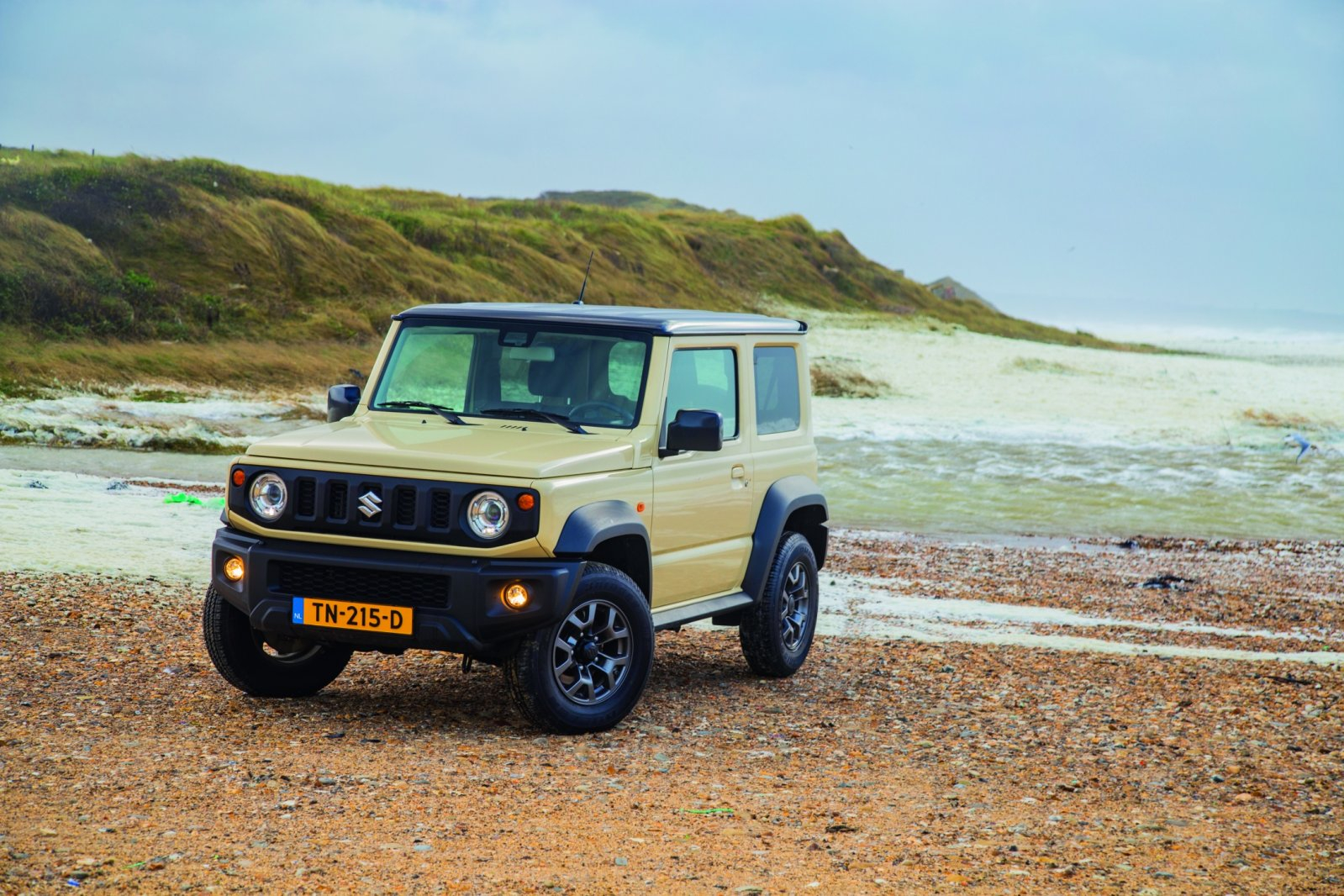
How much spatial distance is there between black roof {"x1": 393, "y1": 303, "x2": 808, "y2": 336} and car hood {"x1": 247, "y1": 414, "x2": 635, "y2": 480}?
59 centimetres

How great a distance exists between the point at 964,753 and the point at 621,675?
1710 mm

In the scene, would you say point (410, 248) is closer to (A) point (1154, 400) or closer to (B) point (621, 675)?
(A) point (1154, 400)

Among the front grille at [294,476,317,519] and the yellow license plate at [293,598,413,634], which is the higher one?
the front grille at [294,476,317,519]

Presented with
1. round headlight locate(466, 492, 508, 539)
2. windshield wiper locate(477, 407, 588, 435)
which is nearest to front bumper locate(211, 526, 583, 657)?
round headlight locate(466, 492, 508, 539)

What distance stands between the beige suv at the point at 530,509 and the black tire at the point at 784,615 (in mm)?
18

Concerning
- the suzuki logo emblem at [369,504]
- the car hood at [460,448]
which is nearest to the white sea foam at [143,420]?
the car hood at [460,448]

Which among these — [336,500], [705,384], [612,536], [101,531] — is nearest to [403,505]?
[336,500]

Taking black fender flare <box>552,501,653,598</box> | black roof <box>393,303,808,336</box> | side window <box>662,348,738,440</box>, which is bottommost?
black fender flare <box>552,501,653,598</box>

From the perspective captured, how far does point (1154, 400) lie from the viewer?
39219 millimetres

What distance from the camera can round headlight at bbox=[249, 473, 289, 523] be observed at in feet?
22.1

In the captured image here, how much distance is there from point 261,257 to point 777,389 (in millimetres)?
30790

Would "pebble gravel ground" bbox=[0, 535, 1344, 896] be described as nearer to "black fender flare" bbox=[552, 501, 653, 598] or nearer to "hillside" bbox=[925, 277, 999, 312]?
"black fender flare" bbox=[552, 501, 653, 598]

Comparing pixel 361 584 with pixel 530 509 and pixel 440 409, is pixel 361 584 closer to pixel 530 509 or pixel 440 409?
pixel 530 509

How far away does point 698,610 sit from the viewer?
25.5ft
